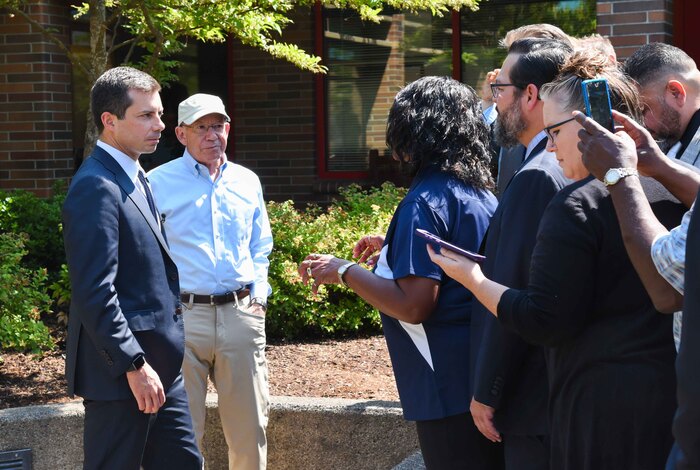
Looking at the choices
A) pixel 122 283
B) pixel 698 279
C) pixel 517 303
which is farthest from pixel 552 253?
pixel 122 283

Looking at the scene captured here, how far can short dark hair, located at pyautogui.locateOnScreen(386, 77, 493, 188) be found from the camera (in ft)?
11.1

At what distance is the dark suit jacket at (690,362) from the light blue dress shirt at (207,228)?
3.18 meters

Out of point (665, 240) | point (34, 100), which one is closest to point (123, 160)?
point (665, 240)

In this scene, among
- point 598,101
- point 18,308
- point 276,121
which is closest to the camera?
point 598,101

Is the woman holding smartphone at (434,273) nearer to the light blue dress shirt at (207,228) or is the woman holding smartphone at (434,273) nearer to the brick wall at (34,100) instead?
the light blue dress shirt at (207,228)

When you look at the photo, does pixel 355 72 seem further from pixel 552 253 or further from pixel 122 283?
pixel 552 253

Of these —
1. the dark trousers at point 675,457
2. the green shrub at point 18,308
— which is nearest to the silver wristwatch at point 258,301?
the green shrub at point 18,308

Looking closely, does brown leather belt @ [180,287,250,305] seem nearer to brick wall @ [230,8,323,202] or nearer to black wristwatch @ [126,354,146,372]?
black wristwatch @ [126,354,146,372]

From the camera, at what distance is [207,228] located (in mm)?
4773

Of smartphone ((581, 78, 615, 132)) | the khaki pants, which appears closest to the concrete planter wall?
the khaki pants

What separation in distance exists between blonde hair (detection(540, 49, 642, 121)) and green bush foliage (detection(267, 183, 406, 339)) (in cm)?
404

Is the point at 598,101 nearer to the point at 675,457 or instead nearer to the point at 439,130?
the point at 439,130

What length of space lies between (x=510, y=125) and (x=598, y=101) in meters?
0.67

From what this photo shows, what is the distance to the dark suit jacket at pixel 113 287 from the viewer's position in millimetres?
3602
